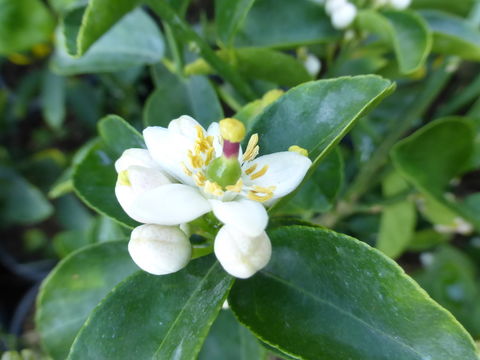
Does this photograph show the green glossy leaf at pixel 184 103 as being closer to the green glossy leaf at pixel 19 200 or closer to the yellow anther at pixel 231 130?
the yellow anther at pixel 231 130

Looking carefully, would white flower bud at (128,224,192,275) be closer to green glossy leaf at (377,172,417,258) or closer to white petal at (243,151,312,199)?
white petal at (243,151,312,199)

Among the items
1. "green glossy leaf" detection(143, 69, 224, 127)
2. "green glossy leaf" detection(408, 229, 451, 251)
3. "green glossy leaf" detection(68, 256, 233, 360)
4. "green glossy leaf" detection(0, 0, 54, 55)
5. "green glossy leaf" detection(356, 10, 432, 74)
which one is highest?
"green glossy leaf" detection(356, 10, 432, 74)

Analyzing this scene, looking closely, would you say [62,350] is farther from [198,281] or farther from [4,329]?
[4,329]

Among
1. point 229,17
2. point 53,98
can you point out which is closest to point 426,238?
point 229,17

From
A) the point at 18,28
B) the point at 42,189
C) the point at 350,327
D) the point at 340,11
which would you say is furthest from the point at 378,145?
the point at 42,189

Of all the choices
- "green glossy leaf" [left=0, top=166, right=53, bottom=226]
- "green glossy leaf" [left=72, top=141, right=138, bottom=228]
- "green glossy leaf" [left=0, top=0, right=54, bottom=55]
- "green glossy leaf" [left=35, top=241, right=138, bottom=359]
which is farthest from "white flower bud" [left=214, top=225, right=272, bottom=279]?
"green glossy leaf" [left=0, top=166, right=53, bottom=226]

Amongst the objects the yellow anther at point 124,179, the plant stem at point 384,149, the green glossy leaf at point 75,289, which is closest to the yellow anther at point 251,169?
the yellow anther at point 124,179
